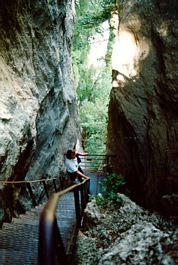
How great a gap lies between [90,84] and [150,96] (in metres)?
14.7

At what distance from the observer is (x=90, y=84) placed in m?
20.9

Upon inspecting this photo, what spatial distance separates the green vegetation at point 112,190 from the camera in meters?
6.58

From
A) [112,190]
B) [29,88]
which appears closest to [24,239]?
[29,88]

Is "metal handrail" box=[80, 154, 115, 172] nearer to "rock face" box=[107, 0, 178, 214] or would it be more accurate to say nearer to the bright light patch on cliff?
"rock face" box=[107, 0, 178, 214]

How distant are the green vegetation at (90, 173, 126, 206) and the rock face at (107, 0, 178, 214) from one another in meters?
0.53

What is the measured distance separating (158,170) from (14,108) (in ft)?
15.0

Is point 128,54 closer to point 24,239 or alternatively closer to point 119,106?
point 119,106

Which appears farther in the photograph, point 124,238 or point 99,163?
point 99,163

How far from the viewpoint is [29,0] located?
18.9ft

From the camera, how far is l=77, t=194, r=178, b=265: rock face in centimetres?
211

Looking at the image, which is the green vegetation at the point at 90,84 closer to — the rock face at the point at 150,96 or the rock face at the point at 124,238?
the rock face at the point at 150,96

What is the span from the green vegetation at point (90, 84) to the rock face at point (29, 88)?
6.58 metres

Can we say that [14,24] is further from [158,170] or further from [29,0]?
[158,170]

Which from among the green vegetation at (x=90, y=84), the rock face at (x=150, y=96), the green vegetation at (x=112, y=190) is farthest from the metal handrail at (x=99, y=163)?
the rock face at (x=150, y=96)
